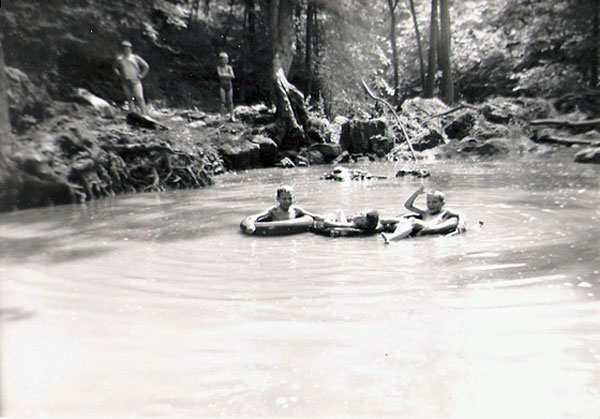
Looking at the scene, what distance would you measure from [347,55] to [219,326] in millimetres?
26074

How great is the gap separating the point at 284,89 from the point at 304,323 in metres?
20.6

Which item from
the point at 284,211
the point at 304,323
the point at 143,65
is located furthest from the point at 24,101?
the point at 304,323

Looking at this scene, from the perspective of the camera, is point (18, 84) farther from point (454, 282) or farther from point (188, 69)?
point (188, 69)

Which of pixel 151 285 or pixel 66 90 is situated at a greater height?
pixel 66 90

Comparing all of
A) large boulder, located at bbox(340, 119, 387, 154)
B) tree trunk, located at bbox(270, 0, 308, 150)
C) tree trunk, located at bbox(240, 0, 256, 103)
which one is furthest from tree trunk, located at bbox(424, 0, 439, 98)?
tree trunk, located at bbox(240, 0, 256, 103)

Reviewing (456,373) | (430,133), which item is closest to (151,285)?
(456,373)

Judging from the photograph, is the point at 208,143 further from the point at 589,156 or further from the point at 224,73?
the point at 589,156

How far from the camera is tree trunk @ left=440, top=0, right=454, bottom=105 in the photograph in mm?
28484

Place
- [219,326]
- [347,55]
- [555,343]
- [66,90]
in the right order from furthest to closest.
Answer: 1. [347,55]
2. [66,90]
3. [219,326]
4. [555,343]

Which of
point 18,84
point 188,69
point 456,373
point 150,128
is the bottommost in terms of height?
point 456,373

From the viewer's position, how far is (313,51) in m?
30.3

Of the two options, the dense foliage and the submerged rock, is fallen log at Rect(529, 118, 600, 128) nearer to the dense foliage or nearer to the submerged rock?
the dense foliage

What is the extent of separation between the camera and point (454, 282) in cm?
534

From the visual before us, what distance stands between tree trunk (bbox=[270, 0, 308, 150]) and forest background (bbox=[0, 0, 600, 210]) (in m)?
0.04
